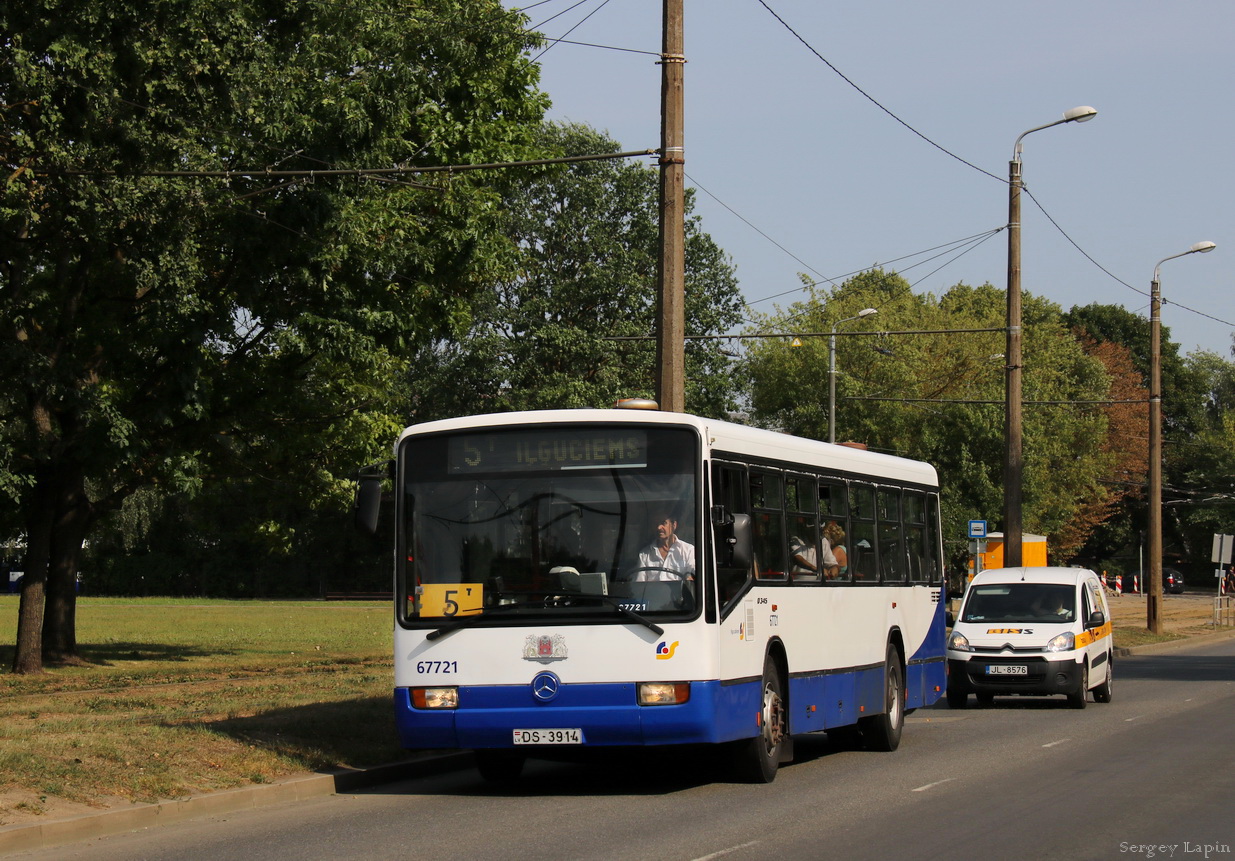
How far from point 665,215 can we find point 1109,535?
291 ft

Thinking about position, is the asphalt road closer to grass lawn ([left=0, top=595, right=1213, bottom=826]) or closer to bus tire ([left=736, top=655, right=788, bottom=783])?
bus tire ([left=736, top=655, right=788, bottom=783])

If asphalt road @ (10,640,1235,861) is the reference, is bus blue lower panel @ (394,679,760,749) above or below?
above

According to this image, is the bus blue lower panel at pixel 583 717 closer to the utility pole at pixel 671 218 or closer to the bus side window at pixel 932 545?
the utility pole at pixel 671 218

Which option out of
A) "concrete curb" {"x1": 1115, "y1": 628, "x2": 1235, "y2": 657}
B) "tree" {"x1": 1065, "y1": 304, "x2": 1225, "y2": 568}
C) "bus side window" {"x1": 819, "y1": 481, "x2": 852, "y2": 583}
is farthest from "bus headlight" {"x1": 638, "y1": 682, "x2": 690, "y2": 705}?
"tree" {"x1": 1065, "y1": 304, "x2": 1225, "y2": 568}

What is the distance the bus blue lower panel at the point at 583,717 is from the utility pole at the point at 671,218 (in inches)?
235

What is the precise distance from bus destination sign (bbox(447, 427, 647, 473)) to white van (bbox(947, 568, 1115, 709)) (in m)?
10.9

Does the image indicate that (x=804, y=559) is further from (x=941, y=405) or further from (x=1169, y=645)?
(x=941, y=405)

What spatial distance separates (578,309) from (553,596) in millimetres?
44640

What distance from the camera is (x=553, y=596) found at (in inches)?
466

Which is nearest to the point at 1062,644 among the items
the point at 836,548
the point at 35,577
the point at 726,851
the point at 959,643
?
the point at 959,643

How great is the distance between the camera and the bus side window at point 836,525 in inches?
581

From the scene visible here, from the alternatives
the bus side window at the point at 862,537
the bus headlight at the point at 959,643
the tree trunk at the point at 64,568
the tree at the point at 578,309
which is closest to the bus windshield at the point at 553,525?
the bus side window at the point at 862,537

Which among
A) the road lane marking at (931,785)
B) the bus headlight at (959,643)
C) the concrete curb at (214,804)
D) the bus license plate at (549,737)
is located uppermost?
the bus headlight at (959,643)

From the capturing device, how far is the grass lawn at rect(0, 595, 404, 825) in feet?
36.5
